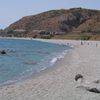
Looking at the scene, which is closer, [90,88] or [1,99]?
[1,99]

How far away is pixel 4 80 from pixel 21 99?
24.7 feet

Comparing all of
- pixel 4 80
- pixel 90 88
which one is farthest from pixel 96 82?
pixel 4 80

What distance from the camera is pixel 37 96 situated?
605 inches

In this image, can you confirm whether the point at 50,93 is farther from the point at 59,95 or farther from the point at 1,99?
the point at 1,99

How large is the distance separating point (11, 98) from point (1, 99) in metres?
0.46

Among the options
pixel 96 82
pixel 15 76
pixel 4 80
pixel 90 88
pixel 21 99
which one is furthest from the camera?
pixel 15 76

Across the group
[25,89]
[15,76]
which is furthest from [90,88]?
[15,76]

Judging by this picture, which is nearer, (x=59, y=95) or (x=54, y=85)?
(x=59, y=95)

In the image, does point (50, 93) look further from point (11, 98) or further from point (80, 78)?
point (80, 78)

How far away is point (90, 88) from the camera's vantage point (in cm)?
1595

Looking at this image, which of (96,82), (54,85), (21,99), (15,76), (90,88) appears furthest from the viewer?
(15,76)

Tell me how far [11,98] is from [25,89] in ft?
8.93

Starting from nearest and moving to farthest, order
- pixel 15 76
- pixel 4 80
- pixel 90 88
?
pixel 90 88, pixel 4 80, pixel 15 76

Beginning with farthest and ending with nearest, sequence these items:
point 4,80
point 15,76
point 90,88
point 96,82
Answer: point 15,76
point 4,80
point 96,82
point 90,88
